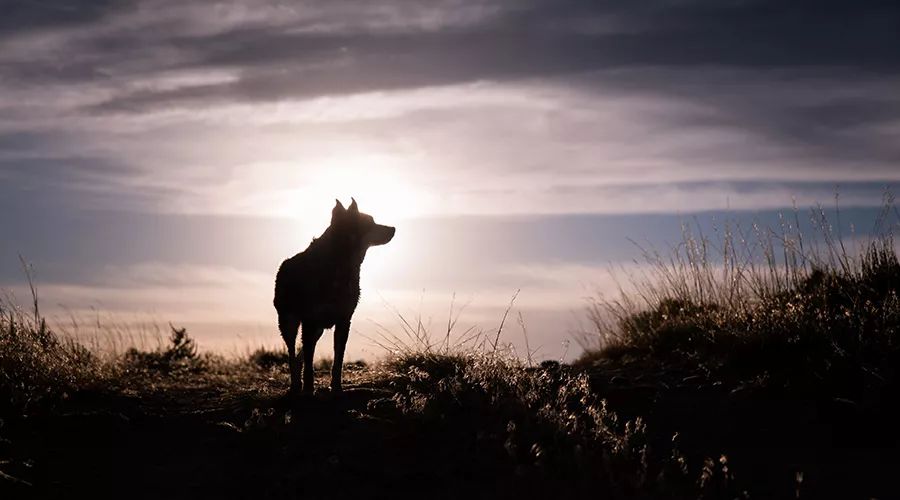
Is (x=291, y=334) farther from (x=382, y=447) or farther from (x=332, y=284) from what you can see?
(x=382, y=447)

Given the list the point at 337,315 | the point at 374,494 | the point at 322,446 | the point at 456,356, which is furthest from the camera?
the point at 456,356

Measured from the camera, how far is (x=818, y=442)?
24.6ft

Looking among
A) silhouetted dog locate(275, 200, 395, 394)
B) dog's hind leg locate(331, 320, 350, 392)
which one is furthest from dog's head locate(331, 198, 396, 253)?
dog's hind leg locate(331, 320, 350, 392)

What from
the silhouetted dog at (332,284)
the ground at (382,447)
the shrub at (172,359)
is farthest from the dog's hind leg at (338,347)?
the shrub at (172,359)

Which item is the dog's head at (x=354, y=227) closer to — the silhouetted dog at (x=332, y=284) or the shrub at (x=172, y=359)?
the silhouetted dog at (x=332, y=284)

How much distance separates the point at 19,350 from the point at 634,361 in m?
7.45

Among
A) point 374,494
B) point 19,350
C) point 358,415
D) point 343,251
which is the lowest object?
point 374,494

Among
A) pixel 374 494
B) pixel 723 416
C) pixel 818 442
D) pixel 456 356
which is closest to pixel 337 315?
pixel 456 356

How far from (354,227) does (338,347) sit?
1.28 metres

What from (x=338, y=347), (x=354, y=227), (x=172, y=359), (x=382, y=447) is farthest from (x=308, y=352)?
(x=172, y=359)

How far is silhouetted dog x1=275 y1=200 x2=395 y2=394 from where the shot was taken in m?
9.33

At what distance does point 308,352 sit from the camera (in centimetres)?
938

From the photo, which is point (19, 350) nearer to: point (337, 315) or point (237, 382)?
point (237, 382)

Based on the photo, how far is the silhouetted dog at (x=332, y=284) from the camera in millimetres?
9328
